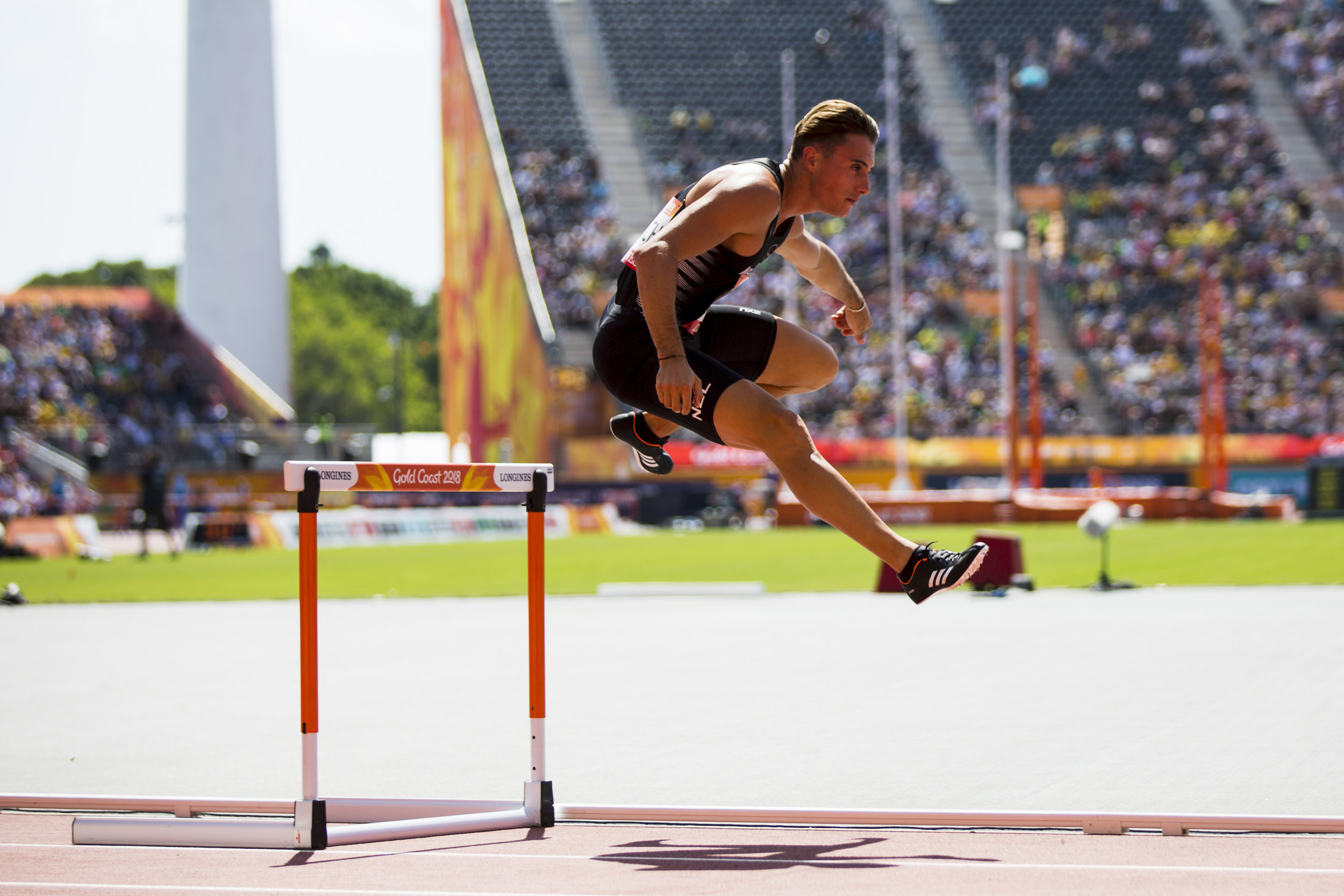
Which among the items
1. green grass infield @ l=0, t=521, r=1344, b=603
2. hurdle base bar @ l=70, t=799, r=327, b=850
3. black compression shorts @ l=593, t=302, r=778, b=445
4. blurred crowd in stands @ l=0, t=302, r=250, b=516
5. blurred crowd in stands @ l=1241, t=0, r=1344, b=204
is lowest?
hurdle base bar @ l=70, t=799, r=327, b=850

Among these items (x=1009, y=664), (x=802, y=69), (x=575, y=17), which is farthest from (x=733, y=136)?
(x=1009, y=664)

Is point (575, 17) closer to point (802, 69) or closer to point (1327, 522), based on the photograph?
point (802, 69)

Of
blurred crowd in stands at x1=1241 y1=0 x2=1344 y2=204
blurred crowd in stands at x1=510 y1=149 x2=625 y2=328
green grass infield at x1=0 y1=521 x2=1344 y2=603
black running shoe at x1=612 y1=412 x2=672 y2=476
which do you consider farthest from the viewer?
blurred crowd in stands at x1=1241 y1=0 x2=1344 y2=204

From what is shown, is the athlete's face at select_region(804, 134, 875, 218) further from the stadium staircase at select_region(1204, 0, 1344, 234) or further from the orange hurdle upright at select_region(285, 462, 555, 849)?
the stadium staircase at select_region(1204, 0, 1344, 234)

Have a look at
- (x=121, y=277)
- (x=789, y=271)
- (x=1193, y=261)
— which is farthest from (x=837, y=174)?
(x=121, y=277)

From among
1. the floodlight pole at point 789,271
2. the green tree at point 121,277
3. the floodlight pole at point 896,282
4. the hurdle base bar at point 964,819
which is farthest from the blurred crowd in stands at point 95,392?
the green tree at point 121,277

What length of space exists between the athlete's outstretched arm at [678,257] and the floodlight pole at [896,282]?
30787 millimetres

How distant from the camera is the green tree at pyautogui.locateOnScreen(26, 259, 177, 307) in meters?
96.2

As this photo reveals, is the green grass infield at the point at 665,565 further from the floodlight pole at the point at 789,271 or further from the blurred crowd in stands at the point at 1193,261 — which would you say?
the blurred crowd in stands at the point at 1193,261

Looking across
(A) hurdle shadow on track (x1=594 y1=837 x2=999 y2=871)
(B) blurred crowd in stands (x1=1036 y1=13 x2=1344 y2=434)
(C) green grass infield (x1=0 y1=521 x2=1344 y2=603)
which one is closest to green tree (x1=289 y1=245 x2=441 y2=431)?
(B) blurred crowd in stands (x1=1036 y1=13 x2=1344 y2=434)

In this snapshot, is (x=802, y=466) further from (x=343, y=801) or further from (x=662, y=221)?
(x=343, y=801)

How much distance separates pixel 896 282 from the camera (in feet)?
125

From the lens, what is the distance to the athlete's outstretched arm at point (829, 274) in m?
5.71

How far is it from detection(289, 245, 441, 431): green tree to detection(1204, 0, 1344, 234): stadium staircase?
4207 centimetres
